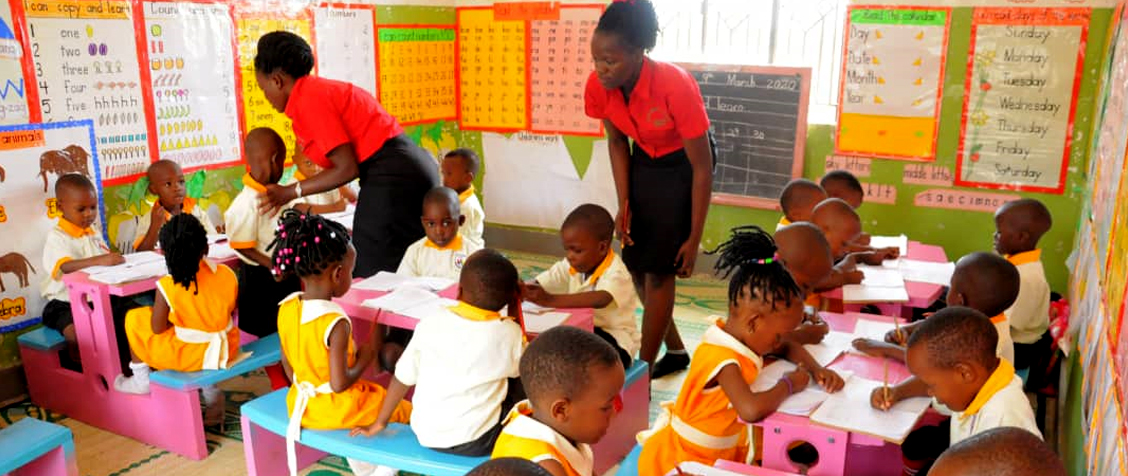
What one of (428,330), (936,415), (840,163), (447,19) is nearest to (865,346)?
(936,415)

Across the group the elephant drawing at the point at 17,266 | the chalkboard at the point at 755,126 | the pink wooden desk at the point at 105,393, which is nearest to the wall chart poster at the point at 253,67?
the elephant drawing at the point at 17,266

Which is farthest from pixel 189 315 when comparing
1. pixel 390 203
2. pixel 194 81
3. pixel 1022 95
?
pixel 1022 95

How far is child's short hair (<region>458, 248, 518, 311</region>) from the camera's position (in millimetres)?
2303

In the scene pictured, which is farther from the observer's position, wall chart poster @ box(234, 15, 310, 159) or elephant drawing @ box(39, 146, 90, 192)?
wall chart poster @ box(234, 15, 310, 159)

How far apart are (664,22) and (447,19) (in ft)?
5.13

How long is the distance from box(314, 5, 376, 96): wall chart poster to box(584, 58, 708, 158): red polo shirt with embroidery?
247 centimetres

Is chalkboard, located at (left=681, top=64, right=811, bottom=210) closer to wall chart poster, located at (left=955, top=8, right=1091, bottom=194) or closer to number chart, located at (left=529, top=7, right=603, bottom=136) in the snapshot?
number chart, located at (left=529, top=7, right=603, bottom=136)

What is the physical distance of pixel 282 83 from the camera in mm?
3246

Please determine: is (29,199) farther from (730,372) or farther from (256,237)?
(730,372)

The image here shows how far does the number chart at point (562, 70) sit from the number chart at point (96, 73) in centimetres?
264

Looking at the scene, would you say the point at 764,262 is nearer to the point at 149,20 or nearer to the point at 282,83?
the point at 282,83

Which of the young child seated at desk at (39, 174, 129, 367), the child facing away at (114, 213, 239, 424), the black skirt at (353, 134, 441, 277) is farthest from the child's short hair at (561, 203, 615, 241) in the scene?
the young child seated at desk at (39, 174, 129, 367)

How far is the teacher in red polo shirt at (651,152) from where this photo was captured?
3.04 metres

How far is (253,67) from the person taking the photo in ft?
15.2
